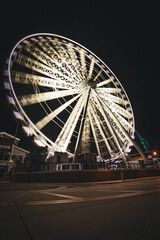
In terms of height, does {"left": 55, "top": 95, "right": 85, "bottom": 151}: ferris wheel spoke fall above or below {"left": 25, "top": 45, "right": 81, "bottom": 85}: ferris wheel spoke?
below

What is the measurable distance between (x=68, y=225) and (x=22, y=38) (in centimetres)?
2172

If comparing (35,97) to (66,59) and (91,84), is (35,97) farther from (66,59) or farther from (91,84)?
(66,59)

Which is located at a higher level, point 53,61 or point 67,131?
point 53,61

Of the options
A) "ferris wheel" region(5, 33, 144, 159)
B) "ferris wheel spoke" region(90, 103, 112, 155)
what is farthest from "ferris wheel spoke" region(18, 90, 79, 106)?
"ferris wheel spoke" region(90, 103, 112, 155)

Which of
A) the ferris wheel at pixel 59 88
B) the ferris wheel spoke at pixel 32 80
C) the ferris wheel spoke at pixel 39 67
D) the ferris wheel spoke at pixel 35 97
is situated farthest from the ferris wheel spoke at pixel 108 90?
the ferris wheel spoke at pixel 35 97

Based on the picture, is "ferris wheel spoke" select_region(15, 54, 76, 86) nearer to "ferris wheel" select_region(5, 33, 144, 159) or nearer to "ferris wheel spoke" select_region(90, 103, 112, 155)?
"ferris wheel" select_region(5, 33, 144, 159)

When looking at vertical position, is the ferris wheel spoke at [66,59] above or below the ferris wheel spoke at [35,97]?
above

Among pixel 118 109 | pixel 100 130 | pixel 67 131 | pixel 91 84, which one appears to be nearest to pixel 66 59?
pixel 91 84

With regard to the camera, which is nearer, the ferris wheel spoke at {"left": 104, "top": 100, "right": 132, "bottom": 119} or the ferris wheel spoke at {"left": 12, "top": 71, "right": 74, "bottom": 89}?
the ferris wheel spoke at {"left": 12, "top": 71, "right": 74, "bottom": 89}

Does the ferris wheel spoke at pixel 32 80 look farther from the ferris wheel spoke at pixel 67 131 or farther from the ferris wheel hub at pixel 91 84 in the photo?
the ferris wheel spoke at pixel 67 131

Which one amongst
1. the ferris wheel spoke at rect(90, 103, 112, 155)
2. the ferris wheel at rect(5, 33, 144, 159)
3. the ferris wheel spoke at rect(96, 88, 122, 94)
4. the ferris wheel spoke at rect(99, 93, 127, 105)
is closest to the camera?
the ferris wheel at rect(5, 33, 144, 159)

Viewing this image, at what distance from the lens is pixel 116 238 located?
1.18 m

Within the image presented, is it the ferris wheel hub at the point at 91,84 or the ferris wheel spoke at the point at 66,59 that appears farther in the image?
the ferris wheel spoke at the point at 66,59

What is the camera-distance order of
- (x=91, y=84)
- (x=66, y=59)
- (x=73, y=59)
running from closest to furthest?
(x=91, y=84) < (x=66, y=59) < (x=73, y=59)
